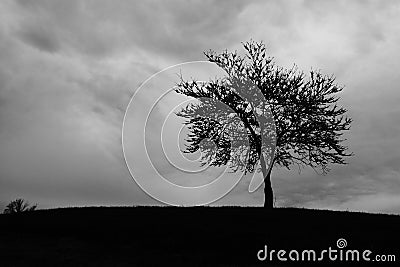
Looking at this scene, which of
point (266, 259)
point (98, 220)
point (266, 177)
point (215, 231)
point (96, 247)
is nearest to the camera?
point (266, 259)

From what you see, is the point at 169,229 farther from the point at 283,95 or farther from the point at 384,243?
the point at 283,95

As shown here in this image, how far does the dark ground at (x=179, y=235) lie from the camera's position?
24.1 m

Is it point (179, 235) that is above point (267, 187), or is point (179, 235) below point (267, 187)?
below

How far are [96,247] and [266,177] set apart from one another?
1965 cm

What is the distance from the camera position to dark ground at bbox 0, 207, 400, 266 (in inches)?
949

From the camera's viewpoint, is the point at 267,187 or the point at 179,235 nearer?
the point at 179,235

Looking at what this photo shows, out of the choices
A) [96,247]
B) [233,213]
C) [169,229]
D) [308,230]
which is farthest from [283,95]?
[96,247]

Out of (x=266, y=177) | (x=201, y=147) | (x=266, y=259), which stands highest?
(x=201, y=147)

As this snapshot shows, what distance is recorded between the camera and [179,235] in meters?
28.0

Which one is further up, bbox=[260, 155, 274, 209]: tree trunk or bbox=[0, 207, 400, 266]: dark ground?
bbox=[260, 155, 274, 209]: tree trunk

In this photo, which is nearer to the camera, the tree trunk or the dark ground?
the dark ground

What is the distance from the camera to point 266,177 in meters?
41.5

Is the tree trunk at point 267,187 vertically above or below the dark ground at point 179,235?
above

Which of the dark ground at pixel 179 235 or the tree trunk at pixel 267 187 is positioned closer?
the dark ground at pixel 179 235
